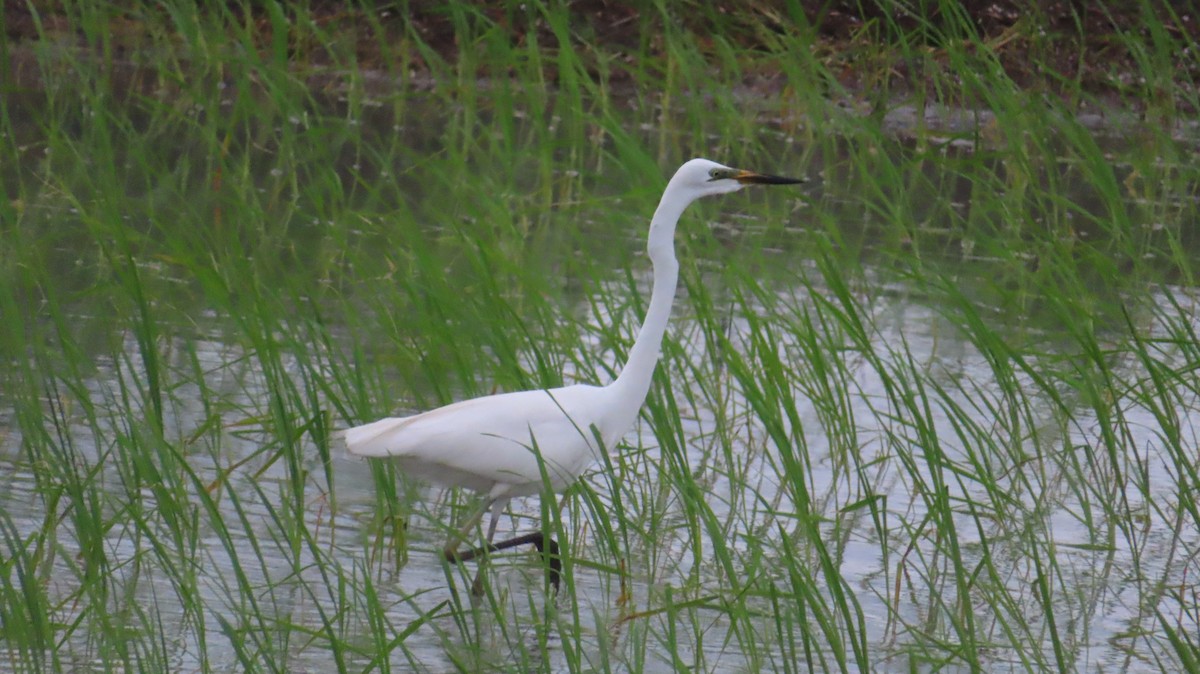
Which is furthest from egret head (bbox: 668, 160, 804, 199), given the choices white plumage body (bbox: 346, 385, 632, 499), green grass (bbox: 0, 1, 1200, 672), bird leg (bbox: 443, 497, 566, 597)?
bird leg (bbox: 443, 497, 566, 597)

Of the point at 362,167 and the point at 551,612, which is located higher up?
the point at 362,167

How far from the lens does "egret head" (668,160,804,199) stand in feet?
13.2

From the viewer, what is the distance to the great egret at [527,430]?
376cm

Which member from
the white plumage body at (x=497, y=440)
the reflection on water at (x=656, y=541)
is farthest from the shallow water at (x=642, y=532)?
the white plumage body at (x=497, y=440)

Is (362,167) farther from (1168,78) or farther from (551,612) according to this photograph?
Answer: (551,612)

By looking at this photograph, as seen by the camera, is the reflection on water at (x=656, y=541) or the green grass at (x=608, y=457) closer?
the green grass at (x=608, y=457)

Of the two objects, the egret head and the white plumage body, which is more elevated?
the egret head

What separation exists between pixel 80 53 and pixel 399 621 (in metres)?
8.20

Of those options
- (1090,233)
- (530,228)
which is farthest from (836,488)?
(1090,233)

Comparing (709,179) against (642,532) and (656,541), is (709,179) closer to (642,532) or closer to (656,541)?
(656,541)

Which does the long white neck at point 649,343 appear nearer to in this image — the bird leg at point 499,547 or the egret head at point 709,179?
the egret head at point 709,179

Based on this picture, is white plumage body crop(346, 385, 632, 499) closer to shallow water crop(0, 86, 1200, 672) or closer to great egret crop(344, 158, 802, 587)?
great egret crop(344, 158, 802, 587)

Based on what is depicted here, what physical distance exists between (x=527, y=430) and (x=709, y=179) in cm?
74

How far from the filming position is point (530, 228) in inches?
296
